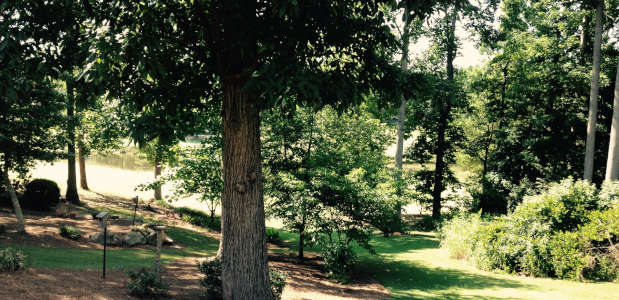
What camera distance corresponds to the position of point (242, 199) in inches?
276

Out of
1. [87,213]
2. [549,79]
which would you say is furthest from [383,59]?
[549,79]

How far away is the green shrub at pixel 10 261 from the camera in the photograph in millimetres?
7613

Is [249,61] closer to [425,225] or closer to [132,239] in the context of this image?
[132,239]

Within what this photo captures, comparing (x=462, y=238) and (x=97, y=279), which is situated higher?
(x=97, y=279)

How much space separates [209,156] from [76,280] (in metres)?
6.65

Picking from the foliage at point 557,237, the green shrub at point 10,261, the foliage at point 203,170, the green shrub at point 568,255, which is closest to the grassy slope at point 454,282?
the green shrub at point 568,255

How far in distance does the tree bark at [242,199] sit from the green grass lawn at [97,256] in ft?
13.5

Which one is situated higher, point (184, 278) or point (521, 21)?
point (521, 21)

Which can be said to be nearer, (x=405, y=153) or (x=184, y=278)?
(x=184, y=278)

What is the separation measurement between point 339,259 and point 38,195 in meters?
13.4

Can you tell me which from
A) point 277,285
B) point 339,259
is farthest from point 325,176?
point 277,285

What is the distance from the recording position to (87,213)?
707 inches

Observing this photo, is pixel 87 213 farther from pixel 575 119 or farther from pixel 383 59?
pixel 575 119

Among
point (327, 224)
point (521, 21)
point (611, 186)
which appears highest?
point (521, 21)
